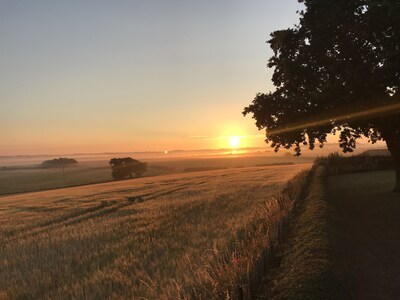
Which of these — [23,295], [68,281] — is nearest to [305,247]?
[68,281]

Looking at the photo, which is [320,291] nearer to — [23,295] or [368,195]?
[23,295]

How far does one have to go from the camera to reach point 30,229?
24.6 metres

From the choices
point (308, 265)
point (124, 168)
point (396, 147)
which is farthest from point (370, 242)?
point (124, 168)

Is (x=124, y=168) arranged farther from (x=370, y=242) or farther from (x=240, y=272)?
(x=240, y=272)

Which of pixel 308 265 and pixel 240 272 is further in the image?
pixel 308 265

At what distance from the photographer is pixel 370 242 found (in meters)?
14.8

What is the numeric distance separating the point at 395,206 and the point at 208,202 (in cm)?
1231

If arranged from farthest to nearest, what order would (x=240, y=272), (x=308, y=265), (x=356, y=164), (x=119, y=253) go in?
(x=356, y=164) < (x=119, y=253) < (x=308, y=265) < (x=240, y=272)

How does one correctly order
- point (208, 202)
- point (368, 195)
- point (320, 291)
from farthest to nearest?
point (208, 202), point (368, 195), point (320, 291)

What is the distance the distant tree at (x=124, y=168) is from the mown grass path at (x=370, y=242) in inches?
3856

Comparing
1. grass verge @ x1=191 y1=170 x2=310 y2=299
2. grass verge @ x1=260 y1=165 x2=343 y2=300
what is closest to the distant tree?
grass verge @ x1=260 y1=165 x2=343 y2=300

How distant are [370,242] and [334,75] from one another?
37.9ft

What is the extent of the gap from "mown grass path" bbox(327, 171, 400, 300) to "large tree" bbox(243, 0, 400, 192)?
168 inches

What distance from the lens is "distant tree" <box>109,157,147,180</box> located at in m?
120
